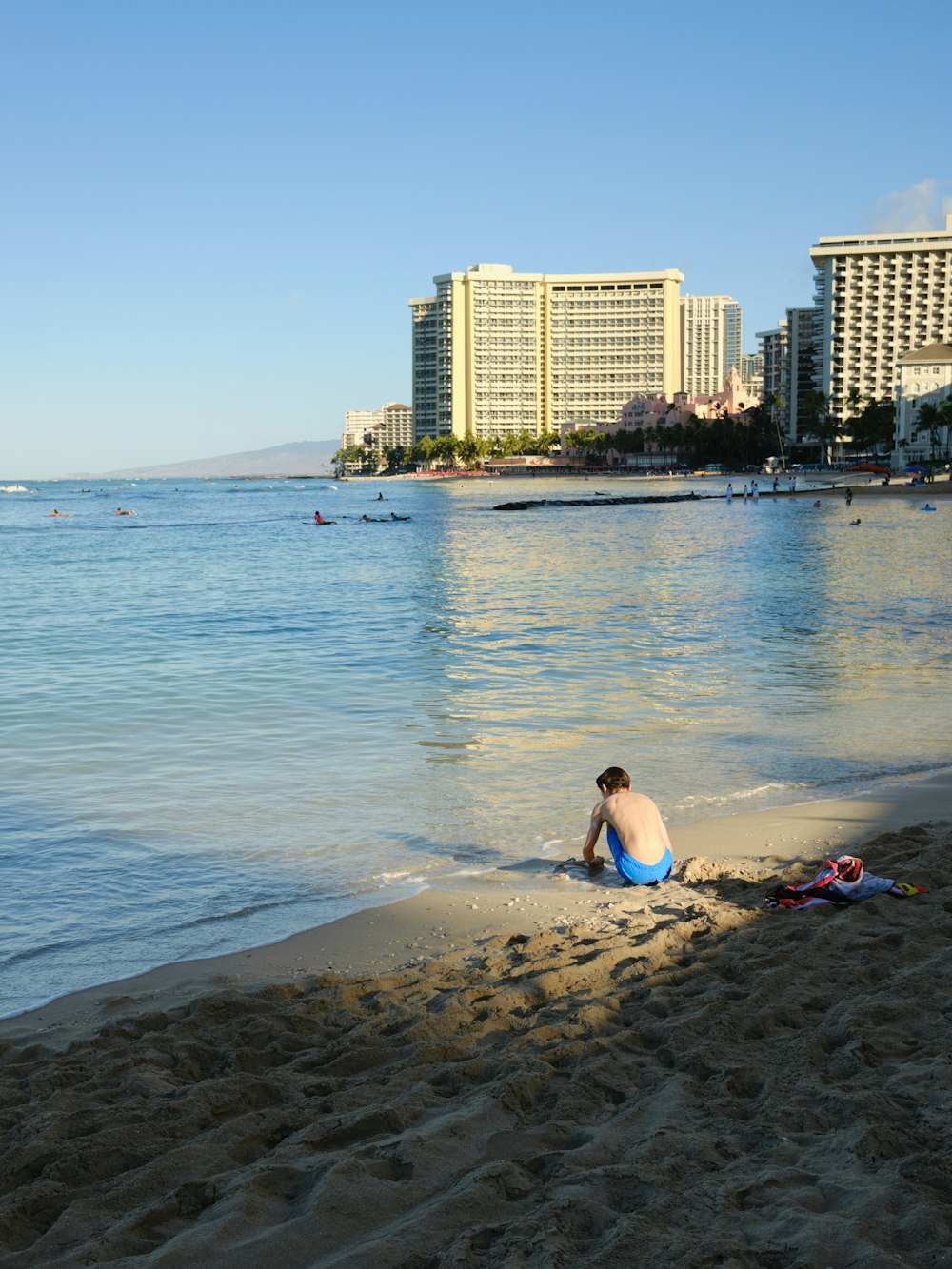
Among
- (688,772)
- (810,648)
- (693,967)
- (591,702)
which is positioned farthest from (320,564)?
(693,967)

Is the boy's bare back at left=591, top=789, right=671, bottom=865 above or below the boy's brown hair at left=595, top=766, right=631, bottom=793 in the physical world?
below

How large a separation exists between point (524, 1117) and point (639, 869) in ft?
12.1

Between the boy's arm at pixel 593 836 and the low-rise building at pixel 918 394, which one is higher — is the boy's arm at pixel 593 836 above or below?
below

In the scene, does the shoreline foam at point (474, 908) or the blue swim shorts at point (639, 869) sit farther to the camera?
the blue swim shorts at point (639, 869)

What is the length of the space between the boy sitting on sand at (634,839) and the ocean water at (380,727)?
86cm

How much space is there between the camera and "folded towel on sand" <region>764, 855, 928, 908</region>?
6.93m

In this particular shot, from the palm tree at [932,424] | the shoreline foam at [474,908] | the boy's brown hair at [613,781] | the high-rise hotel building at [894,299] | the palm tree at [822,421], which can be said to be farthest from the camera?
the high-rise hotel building at [894,299]

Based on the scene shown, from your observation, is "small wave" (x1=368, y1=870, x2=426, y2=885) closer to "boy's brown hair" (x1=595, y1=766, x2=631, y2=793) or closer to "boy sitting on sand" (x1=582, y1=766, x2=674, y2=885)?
"boy sitting on sand" (x1=582, y1=766, x2=674, y2=885)

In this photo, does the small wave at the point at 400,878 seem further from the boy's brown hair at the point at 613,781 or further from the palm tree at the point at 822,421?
the palm tree at the point at 822,421

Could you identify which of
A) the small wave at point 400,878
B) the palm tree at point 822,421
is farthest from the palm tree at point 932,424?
the small wave at point 400,878

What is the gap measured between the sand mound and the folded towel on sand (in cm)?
43

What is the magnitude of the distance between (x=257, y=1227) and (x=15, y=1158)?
1.08m

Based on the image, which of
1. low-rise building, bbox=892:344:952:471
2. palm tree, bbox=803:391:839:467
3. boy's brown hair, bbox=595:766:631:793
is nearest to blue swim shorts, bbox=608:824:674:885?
boy's brown hair, bbox=595:766:631:793

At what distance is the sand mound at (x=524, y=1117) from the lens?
11.7 ft
